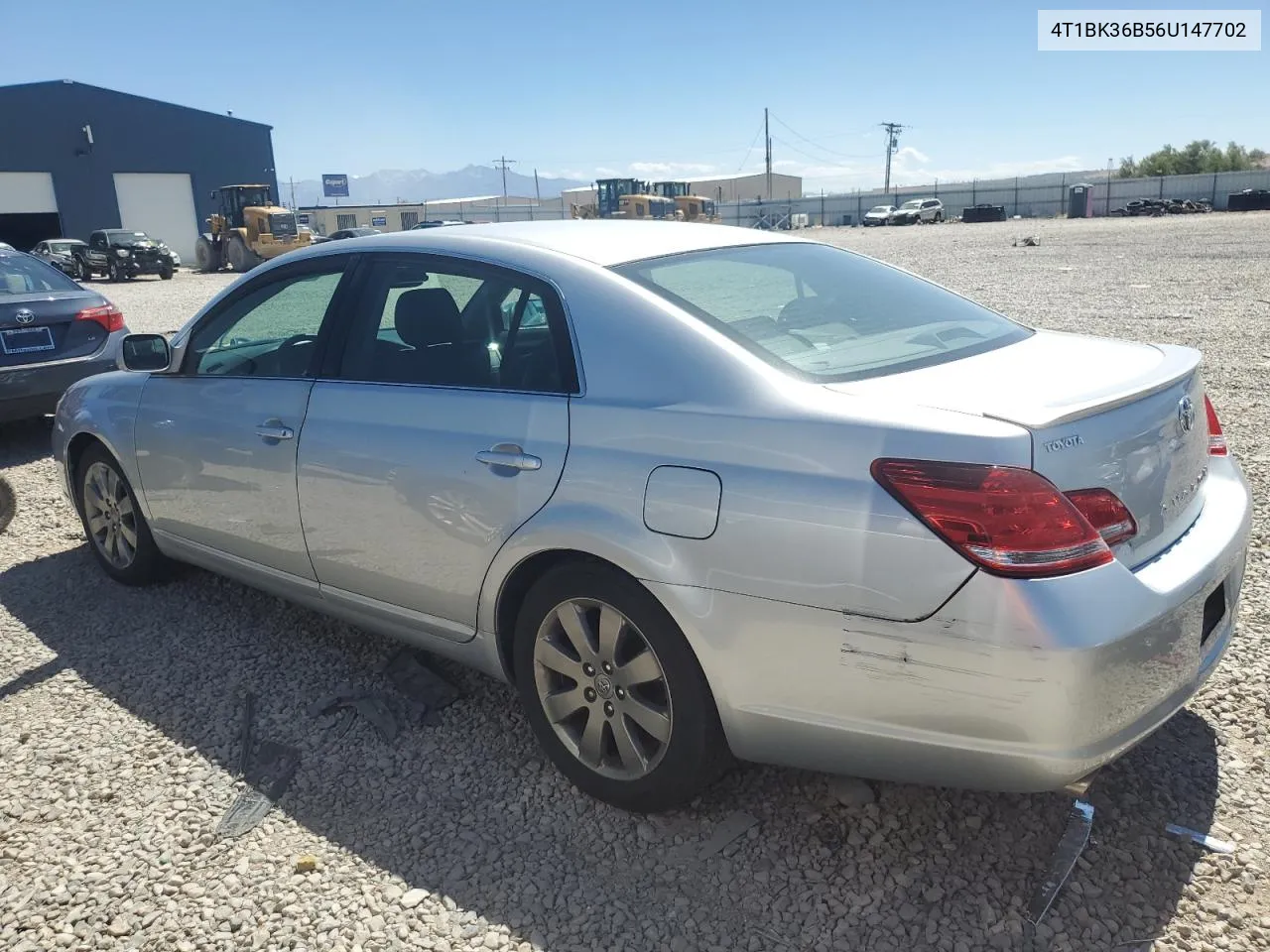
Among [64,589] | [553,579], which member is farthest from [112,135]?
[553,579]

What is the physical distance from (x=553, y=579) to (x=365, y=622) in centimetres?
→ 107

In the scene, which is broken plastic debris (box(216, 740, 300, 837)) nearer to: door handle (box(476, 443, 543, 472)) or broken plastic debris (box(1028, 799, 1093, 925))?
door handle (box(476, 443, 543, 472))

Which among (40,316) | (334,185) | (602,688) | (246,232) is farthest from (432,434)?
(334,185)

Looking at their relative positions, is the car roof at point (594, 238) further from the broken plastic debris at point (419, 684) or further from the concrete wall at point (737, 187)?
the concrete wall at point (737, 187)

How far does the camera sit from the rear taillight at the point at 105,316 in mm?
7578

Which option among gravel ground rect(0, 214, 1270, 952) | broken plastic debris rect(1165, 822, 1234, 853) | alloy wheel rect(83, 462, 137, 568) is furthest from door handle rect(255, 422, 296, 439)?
broken plastic debris rect(1165, 822, 1234, 853)

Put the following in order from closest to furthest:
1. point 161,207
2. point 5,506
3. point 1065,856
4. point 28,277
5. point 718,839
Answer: point 1065,856
point 718,839
point 5,506
point 28,277
point 161,207

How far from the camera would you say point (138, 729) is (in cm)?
346

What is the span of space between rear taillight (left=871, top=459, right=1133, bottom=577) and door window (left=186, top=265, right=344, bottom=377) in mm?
2369

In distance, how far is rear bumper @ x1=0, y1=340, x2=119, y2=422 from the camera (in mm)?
7082

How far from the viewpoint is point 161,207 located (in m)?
47.1

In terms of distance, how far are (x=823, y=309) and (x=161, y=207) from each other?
51.3 meters

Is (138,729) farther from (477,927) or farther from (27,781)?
(477,927)

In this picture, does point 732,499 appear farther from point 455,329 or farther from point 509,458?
point 455,329
